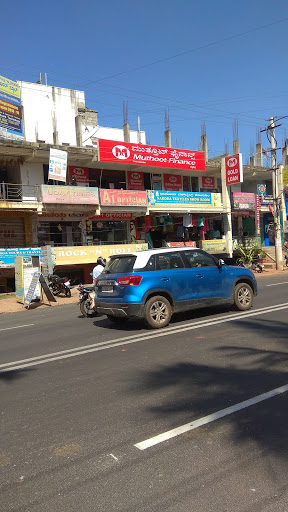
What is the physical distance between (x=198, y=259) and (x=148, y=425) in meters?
5.71

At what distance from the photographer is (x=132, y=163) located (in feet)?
78.4

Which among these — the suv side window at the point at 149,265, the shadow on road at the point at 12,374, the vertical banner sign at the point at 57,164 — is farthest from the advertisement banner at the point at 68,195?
the shadow on road at the point at 12,374

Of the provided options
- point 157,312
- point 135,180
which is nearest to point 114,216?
point 135,180

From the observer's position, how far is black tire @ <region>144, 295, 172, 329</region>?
815cm

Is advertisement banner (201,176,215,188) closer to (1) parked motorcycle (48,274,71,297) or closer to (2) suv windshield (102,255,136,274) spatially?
(1) parked motorcycle (48,274,71,297)

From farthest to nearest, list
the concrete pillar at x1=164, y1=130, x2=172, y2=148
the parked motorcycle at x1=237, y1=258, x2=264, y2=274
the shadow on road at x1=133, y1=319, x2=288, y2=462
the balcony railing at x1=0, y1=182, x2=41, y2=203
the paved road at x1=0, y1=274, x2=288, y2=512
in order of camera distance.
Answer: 1. the concrete pillar at x1=164, y1=130, x2=172, y2=148
2. the parked motorcycle at x1=237, y1=258, x2=264, y2=274
3. the balcony railing at x1=0, y1=182, x2=41, y2=203
4. the shadow on road at x1=133, y1=319, x2=288, y2=462
5. the paved road at x1=0, y1=274, x2=288, y2=512

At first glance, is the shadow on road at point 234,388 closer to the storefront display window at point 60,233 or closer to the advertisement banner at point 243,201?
the storefront display window at point 60,233

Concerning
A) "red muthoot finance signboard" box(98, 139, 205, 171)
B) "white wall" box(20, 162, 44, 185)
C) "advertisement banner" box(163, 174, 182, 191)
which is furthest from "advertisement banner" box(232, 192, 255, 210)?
"white wall" box(20, 162, 44, 185)

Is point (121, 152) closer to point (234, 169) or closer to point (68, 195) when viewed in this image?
point (68, 195)

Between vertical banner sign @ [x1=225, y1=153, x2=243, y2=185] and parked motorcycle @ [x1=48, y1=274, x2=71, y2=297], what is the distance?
51.7ft

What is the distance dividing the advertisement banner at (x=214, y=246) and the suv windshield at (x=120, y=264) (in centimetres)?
1847

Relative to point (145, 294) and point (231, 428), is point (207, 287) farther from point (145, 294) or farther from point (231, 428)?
point (231, 428)

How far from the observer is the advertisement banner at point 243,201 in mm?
29752

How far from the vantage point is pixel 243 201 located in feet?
99.4
